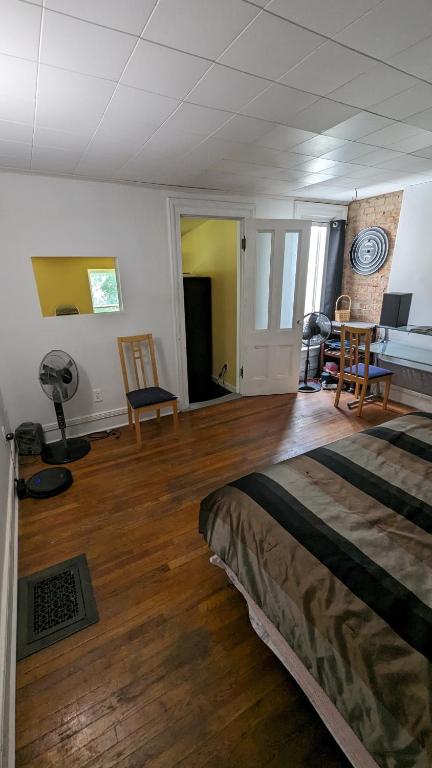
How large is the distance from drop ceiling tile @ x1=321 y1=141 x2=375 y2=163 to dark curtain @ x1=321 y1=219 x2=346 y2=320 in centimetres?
180

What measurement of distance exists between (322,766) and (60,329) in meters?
3.11

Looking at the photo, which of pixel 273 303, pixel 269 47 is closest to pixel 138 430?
pixel 273 303

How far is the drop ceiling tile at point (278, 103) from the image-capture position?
1.55m

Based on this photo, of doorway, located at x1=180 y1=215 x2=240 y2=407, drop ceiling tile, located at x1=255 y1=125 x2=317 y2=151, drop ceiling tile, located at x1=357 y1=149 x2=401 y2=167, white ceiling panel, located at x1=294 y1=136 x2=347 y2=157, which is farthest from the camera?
doorway, located at x1=180 y1=215 x2=240 y2=407

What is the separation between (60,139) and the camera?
6.48 ft

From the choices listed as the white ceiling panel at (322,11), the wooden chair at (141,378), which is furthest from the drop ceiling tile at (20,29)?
the wooden chair at (141,378)

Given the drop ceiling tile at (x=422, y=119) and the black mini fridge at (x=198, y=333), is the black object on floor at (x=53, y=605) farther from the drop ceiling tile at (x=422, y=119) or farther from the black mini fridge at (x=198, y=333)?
the drop ceiling tile at (x=422, y=119)

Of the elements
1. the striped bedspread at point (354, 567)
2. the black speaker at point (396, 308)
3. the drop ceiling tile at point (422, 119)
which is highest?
the drop ceiling tile at point (422, 119)

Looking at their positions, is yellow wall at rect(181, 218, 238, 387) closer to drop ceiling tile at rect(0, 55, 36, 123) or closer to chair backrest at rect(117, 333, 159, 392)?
chair backrest at rect(117, 333, 159, 392)

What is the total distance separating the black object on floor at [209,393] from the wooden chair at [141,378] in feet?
2.59

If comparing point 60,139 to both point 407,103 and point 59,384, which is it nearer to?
point 59,384

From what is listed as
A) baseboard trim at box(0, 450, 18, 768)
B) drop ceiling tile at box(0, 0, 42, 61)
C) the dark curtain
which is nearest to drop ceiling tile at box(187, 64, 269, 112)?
drop ceiling tile at box(0, 0, 42, 61)

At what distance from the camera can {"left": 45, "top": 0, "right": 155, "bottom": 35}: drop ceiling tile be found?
1006 mm

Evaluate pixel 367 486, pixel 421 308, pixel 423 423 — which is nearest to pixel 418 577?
pixel 367 486
